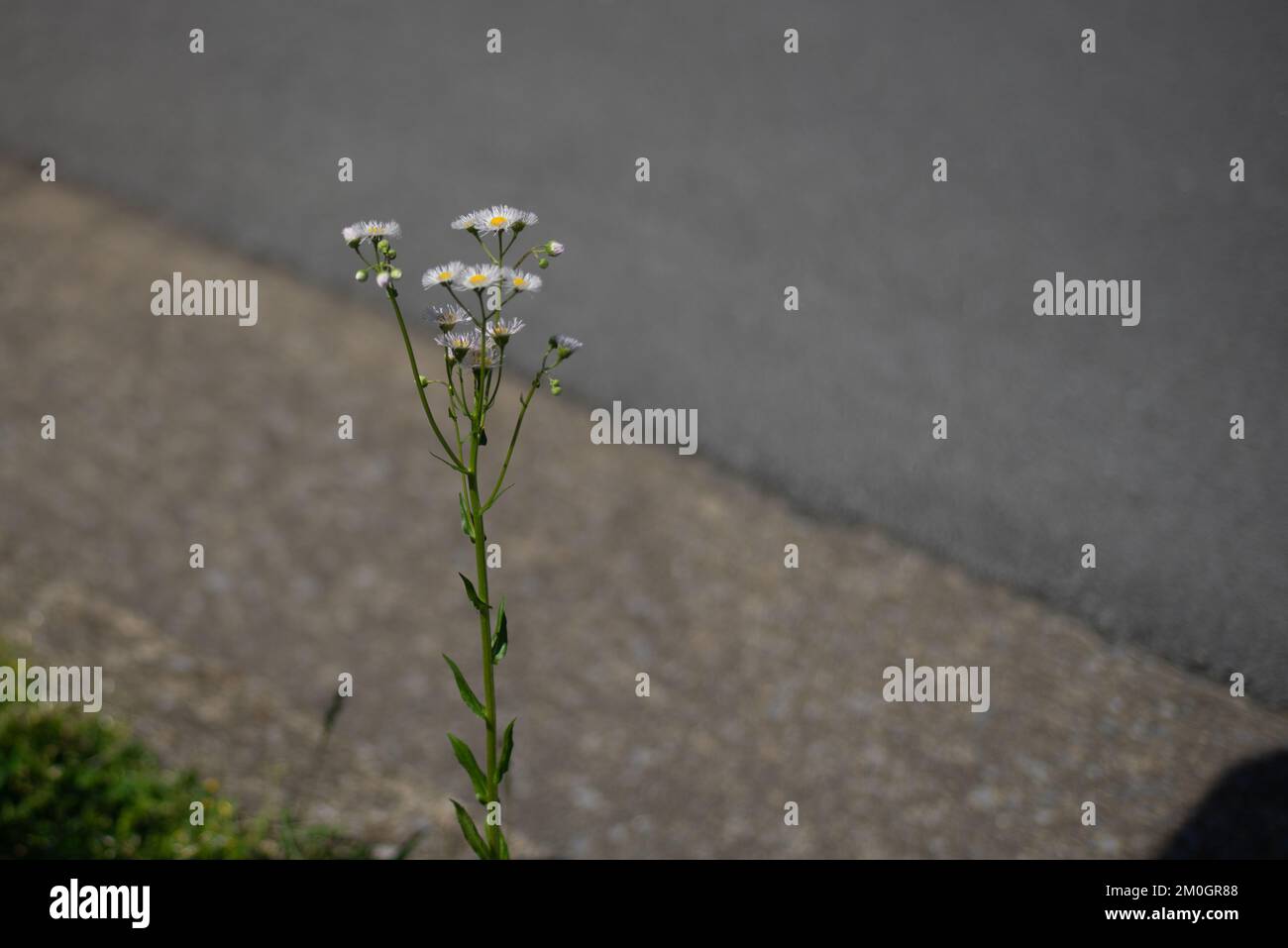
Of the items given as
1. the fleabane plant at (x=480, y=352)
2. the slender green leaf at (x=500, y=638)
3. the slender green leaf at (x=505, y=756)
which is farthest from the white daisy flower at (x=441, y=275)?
the slender green leaf at (x=505, y=756)

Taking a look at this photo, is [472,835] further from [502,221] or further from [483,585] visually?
[502,221]

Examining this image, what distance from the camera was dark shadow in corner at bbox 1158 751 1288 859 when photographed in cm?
291

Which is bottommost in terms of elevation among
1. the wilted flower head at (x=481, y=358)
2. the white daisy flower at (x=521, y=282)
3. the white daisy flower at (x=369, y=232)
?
the wilted flower head at (x=481, y=358)

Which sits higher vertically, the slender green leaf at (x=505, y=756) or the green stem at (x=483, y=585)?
the green stem at (x=483, y=585)

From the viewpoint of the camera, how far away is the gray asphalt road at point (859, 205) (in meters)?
4.05

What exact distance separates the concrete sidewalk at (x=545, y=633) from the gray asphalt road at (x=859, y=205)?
274 millimetres

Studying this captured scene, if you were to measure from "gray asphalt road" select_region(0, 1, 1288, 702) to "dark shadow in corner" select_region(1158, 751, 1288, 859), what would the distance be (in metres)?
0.35

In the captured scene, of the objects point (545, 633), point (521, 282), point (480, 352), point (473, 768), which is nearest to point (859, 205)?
point (545, 633)

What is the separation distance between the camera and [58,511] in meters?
3.84

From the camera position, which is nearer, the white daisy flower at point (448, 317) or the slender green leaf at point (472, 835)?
the white daisy flower at point (448, 317)

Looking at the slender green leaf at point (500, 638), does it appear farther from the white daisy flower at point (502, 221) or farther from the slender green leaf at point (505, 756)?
the white daisy flower at point (502, 221)

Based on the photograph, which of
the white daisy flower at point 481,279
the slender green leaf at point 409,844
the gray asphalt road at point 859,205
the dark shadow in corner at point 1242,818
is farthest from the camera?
the gray asphalt road at point 859,205

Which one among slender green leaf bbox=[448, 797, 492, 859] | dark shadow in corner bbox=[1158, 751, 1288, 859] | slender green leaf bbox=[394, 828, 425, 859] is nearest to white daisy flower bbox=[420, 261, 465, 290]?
slender green leaf bbox=[448, 797, 492, 859]

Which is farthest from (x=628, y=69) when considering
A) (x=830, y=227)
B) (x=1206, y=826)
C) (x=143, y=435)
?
(x=1206, y=826)
